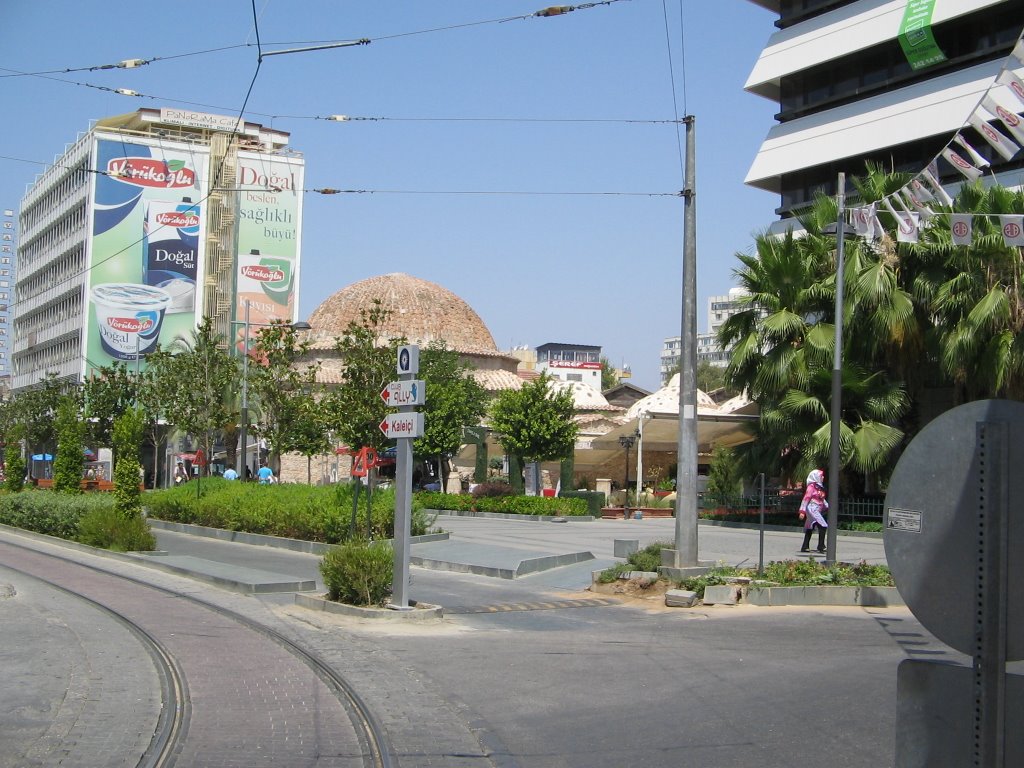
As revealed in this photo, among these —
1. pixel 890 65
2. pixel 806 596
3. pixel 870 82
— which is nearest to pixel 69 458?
pixel 806 596

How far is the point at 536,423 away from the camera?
38.4 meters

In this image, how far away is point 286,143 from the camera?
3632 inches

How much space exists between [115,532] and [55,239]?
7261 centimetres

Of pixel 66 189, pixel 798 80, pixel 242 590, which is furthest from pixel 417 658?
pixel 66 189

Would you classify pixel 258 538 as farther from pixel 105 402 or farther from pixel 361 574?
pixel 105 402

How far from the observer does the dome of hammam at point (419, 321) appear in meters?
63.2

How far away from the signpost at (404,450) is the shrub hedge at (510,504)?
788 inches

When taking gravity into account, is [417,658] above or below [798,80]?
below

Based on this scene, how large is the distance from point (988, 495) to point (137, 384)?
49879 mm

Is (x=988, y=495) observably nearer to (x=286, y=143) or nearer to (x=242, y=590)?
(x=242, y=590)

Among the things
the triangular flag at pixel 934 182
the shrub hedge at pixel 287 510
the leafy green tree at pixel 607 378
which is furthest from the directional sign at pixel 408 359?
the leafy green tree at pixel 607 378

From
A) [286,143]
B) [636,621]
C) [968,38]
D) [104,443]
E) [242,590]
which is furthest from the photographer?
[286,143]

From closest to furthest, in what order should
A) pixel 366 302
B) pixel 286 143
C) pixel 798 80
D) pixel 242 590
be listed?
pixel 242 590
pixel 798 80
pixel 366 302
pixel 286 143

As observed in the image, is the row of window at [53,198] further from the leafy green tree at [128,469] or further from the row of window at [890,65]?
the leafy green tree at [128,469]
